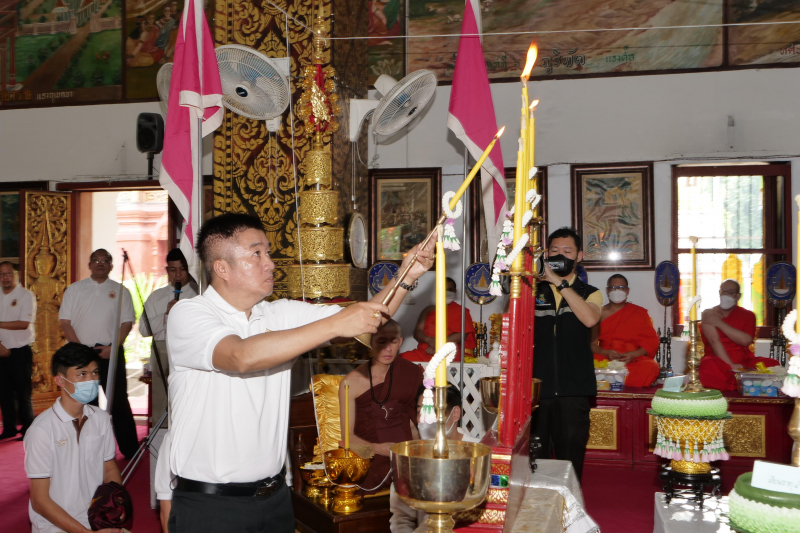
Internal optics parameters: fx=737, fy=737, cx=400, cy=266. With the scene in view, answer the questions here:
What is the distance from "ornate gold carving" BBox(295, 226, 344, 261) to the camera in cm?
571

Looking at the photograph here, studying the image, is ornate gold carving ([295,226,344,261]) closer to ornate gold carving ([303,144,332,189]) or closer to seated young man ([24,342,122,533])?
ornate gold carving ([303,144,332,189])

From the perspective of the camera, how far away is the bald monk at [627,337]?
5.74 m

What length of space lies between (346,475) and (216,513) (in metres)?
1.39

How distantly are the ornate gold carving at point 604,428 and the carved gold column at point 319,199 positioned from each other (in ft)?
7.05

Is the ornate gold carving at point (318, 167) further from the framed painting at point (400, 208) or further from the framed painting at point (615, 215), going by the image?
the framed painting at point (615, 215)

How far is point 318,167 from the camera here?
5746mm

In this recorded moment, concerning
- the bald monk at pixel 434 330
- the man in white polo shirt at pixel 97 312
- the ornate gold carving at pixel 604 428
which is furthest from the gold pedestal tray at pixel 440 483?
the man in white polo shirt at pixel 97 312

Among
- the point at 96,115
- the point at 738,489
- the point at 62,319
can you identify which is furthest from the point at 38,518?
the point at 96,115

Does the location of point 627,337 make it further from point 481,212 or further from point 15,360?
point 15,360

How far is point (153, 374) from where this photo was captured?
509cm

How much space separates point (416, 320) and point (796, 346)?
594 cm

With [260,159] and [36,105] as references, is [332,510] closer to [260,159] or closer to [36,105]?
[260,159]

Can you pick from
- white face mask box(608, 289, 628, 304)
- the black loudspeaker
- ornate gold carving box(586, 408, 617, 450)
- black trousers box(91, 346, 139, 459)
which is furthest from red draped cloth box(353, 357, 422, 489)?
the black loudspeaker

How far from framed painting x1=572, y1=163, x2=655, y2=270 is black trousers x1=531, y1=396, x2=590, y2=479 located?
11.7 feet
